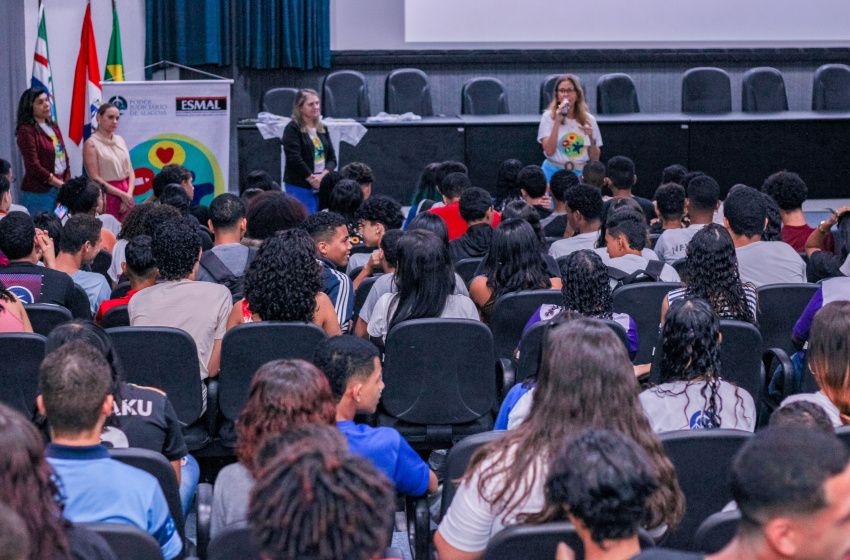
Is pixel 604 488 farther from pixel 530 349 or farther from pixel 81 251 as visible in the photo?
pixel 81 251

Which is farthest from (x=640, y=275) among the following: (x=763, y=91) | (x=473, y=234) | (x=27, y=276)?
(x=763, y=91)

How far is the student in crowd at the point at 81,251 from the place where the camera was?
3.92m

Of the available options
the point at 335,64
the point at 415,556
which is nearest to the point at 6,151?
the point at 335,64

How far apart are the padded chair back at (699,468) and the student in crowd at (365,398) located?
62 cm

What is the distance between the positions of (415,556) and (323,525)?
132 centimetres

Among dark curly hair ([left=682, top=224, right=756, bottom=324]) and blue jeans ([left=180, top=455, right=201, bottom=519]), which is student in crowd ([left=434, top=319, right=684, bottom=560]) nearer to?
blue jeans ([left=180, top=455, right=201, bottom=519])

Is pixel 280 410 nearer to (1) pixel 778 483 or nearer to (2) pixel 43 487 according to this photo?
(2) pixel 43 487

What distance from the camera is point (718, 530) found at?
5.59 ft

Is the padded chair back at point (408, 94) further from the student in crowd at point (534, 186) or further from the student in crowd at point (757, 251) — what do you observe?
the student in crowd at point (757, 251)

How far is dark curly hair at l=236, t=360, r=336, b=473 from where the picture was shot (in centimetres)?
195

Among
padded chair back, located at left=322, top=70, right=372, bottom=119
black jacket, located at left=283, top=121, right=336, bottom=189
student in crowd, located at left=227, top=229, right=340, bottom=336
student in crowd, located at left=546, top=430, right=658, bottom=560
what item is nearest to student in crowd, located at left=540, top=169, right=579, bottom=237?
black jacket, located at left=283, top=121, right=336, bottom=189

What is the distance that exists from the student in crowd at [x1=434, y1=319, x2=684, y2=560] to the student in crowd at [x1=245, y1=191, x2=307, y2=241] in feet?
8.19

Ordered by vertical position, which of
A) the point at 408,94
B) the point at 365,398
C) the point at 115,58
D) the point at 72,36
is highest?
the point at 72,36

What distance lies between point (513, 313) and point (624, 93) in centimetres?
628
